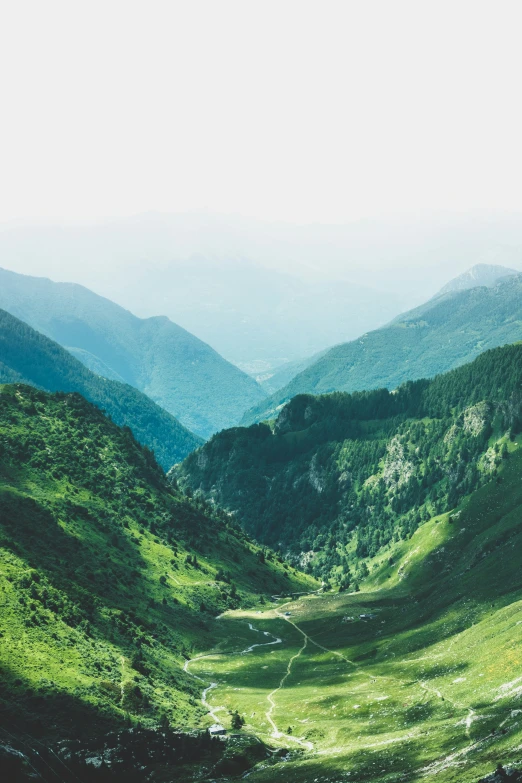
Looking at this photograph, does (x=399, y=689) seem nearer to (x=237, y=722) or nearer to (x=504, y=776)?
(x=237, y=722)

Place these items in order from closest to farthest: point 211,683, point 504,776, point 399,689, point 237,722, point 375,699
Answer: point 504,776 → point 237,722 → point 375,699 → point 399,689 → point 211,683

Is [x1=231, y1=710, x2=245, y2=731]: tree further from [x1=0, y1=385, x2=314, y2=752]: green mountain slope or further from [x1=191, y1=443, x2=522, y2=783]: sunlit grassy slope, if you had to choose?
[x1=0, y1=385, x2=314, y2=752]: green mountain slope

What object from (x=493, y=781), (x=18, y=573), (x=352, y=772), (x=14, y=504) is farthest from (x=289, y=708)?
(x=14, y=504)

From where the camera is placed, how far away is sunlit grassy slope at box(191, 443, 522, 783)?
269 ft

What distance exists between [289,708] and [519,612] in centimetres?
4950

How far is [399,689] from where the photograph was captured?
415 ft

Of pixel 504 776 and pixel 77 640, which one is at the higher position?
pixel 504 776

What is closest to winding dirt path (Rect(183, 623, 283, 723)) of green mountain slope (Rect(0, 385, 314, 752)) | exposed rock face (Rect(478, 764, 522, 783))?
green mountain slope (Rect(0, 385, 314, 752))

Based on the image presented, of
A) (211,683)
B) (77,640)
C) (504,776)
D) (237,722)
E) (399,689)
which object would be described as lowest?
(211,683)

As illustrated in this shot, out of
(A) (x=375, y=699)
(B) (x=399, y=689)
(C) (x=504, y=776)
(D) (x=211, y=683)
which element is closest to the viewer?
(C) (x=504, y=776)

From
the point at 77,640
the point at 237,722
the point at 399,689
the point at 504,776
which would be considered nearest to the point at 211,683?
the point at 237,722

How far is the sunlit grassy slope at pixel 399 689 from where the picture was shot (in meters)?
81.9

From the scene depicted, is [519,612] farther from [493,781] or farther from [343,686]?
[493,781]

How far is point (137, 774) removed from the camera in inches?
3494
